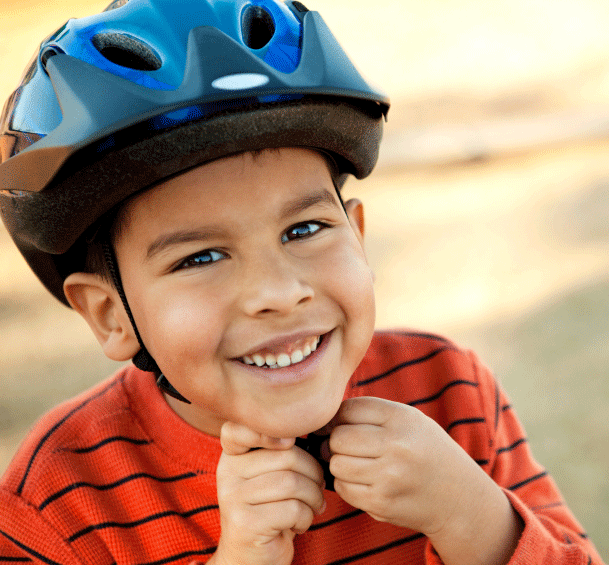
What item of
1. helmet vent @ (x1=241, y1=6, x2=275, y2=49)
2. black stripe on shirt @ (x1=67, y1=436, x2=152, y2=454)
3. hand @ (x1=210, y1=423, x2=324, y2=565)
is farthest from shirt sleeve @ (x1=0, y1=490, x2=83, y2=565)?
helmet vent @ (x1=241, y1=6, x2=275, y2=49)

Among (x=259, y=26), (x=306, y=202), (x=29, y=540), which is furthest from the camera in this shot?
(x=29, y=540)

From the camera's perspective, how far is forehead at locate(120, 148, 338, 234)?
1.28 meters

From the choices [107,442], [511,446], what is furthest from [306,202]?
[511,446]

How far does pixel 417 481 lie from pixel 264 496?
30 cm

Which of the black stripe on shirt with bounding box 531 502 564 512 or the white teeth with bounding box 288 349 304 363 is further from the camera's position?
the black stripe on shirt with bounding box 531 502 564 512

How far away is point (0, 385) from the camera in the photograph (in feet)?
11.5

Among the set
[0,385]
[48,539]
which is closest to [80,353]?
[0,385]

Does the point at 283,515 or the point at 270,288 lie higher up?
the point at 270,288

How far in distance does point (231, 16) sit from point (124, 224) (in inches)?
17.6

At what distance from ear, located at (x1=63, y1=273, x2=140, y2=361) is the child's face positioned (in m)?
0.13

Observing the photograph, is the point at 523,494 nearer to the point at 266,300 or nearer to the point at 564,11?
the point at 266,300

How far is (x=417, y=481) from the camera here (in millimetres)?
1394

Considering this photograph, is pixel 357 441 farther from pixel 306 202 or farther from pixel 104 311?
pixel 104 311

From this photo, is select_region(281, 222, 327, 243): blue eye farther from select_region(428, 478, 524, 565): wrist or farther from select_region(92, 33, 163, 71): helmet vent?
select_region(428, 478, 524, 565): wrist
